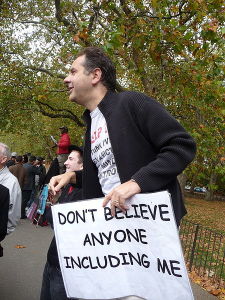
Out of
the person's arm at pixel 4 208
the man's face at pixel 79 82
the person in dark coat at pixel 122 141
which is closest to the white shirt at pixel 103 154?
the person in dark coat at pixel 122 141

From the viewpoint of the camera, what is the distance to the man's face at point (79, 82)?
232 cm

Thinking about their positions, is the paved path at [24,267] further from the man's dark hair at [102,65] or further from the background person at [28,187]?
the man's dark hair at [102,65]

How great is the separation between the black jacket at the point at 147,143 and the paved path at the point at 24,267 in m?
3.64

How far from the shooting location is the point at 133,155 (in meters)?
2.02

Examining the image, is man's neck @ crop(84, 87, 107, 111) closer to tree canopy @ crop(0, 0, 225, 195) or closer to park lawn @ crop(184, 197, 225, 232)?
tree canopy @ crop(0, 0, 225, 195)

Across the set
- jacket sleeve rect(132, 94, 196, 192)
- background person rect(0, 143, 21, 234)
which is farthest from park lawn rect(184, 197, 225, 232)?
jacket sleeve rect(132, 94, 196, 192)

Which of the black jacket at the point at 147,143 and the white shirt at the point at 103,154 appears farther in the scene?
the white shirt at the point at 103,154

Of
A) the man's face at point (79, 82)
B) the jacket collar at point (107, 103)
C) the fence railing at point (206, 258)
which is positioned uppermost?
the man's face at point (79, 82)

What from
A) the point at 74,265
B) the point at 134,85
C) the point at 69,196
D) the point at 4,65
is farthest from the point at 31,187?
the point at 74,265

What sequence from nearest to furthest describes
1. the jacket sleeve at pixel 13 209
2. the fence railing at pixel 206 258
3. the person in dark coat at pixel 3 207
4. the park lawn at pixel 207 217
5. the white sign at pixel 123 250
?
the white sign at pixel 123 250
the person in dark coat at pixel 3 207
the jacket sleeve at pixel 13 209
the fence railing at pixel 206 258
the park lawn at pixel 207 217

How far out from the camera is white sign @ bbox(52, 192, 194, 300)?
177 centimetres

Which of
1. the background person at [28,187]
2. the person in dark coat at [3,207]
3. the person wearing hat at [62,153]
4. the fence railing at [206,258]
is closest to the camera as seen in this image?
the person in dark coat at [3,207]

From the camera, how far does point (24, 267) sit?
20.7ft

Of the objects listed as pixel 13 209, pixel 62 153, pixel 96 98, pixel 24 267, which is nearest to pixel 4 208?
pixel 13 209
